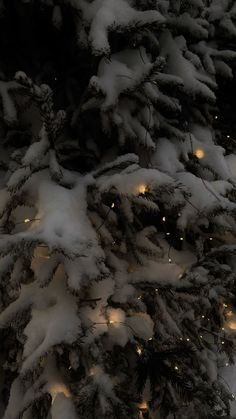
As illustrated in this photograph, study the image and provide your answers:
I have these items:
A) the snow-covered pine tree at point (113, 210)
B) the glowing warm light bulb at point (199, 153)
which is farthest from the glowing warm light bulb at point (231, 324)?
the glowing warm light bulb at point (199, 153)

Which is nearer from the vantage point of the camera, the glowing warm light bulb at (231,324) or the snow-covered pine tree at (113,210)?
the snow-covered pine tree at (113,210)

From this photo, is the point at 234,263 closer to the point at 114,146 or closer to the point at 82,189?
the point at 114,146

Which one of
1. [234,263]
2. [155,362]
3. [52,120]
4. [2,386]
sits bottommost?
[2,386]

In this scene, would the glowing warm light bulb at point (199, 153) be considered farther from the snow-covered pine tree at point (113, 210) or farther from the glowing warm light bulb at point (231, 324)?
the glowing warm light bulb at point (231, 324)

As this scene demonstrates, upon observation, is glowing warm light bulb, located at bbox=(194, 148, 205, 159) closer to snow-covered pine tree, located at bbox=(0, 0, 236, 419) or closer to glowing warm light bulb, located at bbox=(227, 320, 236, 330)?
snow-covered pine tree, located at bbox=(0, 0, 236, 419)

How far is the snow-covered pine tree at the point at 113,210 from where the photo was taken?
222 centimetres

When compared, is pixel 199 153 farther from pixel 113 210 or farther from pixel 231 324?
pixel 231 324

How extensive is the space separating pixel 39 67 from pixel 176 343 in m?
2.56

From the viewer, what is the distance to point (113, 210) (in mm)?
2842

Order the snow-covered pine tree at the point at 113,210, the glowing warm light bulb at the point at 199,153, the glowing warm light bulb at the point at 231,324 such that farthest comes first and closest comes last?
the glowing warm light bulb at the point at 231,324 < the glowing warm light bulb at the point at 199,153 < the snow-covered pine tree at the point at 113,210

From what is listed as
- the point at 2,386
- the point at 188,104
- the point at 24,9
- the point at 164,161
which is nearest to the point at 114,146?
the point at 164,161

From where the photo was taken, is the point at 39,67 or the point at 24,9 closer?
the point at 24,9

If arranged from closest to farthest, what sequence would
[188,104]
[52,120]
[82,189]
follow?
[52,120]
[82,189]
[188,104]

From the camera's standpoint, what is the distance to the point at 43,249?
243cm
